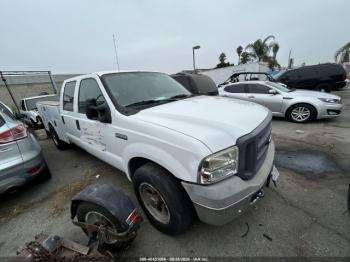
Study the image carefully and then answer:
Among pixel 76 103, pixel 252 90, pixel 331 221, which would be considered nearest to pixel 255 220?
pixel 331 221

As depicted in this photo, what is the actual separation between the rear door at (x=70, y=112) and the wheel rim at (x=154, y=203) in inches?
75.5

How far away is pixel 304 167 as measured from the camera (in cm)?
342

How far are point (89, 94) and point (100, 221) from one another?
6.27ft

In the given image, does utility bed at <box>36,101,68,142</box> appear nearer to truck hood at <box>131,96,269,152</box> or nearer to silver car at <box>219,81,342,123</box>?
truck hood at <box>131,96,269,152</box>

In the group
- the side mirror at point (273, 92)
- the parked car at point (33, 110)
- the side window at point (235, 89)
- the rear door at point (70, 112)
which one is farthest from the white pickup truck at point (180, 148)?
the parked car at point (33, 110)

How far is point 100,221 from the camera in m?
1.92

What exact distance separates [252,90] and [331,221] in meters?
5.82

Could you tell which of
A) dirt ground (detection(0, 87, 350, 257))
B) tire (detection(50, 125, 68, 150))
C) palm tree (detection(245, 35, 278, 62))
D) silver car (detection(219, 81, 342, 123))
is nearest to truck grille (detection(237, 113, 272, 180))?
dirt ground (detection(0, 87, 350, 257))

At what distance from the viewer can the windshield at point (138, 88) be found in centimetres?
255

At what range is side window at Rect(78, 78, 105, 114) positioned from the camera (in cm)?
261

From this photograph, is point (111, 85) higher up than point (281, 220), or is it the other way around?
point (111, 85)

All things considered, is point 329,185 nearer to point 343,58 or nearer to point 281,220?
point 281,220

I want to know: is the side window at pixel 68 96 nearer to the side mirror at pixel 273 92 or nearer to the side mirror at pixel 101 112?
the side mirror at pixel 101 112

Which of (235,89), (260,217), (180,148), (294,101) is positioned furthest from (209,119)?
(235,89)
